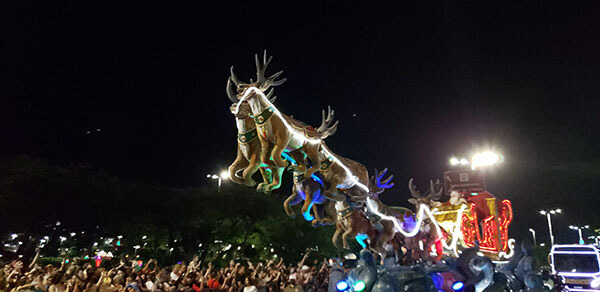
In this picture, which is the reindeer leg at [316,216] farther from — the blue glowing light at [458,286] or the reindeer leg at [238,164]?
the blue glowing light at [458,286]

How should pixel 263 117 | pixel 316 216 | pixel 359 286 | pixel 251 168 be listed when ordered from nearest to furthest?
pixel 263 117
pixel 251 168
pixel 359 286
pixel 316 216

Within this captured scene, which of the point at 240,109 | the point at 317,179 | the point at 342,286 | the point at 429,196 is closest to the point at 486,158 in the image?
the point at 429,196

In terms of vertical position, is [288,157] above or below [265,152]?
above

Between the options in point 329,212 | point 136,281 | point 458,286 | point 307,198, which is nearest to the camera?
point 458,286

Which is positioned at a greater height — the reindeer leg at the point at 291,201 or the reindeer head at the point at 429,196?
the reindeer head at the point at 429,196

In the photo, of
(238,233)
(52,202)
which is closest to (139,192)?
(52,202)

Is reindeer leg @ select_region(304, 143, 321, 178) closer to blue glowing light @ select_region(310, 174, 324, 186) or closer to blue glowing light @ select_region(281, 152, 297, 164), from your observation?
blue glowing light @ select_region(281, 152, 297, 164)

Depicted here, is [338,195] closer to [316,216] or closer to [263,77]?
[316,216]

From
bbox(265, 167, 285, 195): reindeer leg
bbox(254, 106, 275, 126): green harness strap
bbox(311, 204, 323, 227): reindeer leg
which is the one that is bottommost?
bbox(311, 204, 323, 227): reindeer leg

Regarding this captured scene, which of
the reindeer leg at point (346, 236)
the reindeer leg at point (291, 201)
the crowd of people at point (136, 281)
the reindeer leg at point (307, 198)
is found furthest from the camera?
the reindeer leg at point (346, 236)

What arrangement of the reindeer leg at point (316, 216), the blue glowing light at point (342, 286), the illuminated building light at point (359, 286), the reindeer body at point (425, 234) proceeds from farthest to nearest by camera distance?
the reindeer body at point (425, 234)
the reindeer leg at point (316, 216)
the blue glowing light at point (342, 286)
the illuminated building light at point (359, 286)

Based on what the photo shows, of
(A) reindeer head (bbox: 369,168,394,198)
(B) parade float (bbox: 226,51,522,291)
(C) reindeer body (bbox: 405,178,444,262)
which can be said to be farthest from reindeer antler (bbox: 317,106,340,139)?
(C) reindeer body (bbox: 405,178,444,262)

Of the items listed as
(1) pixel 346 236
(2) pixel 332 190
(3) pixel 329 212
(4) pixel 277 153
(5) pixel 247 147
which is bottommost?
(1) pixel 346 236

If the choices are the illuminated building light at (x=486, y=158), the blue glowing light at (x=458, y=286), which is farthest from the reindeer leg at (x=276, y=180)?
the illuminated building light at (x=486, y=158)
